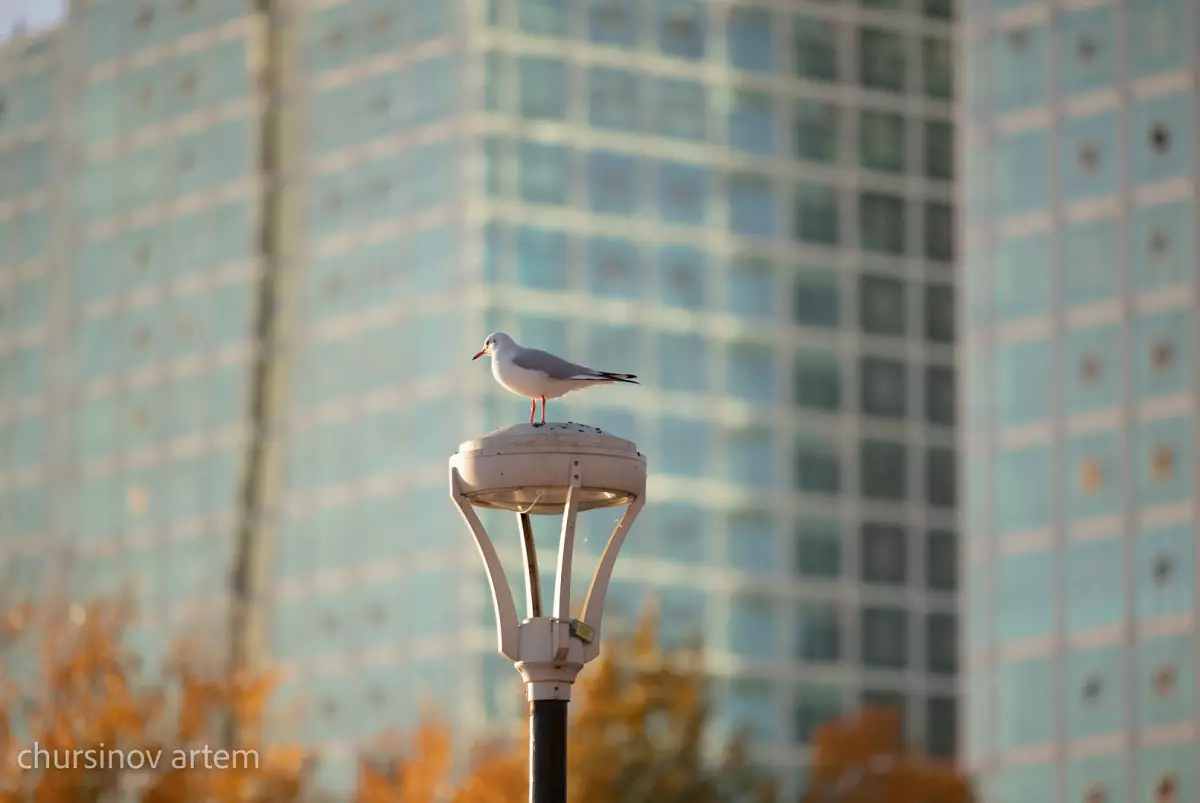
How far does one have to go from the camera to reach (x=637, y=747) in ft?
188

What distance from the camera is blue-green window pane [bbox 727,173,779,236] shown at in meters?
90.3

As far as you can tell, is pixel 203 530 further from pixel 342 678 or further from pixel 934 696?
pixel 934 696

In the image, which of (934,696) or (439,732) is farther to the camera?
(934,696)

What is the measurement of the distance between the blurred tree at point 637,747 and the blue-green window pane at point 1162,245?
62.0 feet

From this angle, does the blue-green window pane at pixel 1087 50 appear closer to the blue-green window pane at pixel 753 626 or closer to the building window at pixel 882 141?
the building window at pixel 882 141

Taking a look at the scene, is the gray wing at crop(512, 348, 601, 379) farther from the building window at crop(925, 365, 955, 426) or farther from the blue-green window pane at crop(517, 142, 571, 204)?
the building window at crop(925, 365, 955, 426)

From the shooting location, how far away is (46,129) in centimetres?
10825

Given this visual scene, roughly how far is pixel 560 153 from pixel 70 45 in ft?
95.2

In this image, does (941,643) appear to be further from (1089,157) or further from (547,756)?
(547,756)

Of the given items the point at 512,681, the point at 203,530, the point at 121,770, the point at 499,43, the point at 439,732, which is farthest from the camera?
the point at 203,530

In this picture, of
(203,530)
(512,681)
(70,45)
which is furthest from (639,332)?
(70,45)

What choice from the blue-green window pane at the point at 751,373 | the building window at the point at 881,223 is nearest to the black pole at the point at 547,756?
the blue-green window pane at the point at 751,373

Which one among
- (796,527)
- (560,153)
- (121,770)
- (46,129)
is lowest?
(121,770)

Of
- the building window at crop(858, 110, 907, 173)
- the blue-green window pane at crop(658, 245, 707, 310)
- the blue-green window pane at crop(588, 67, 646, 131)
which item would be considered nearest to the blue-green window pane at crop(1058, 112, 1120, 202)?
the blue-green window pane at crop(658, 245, 707, 310)
